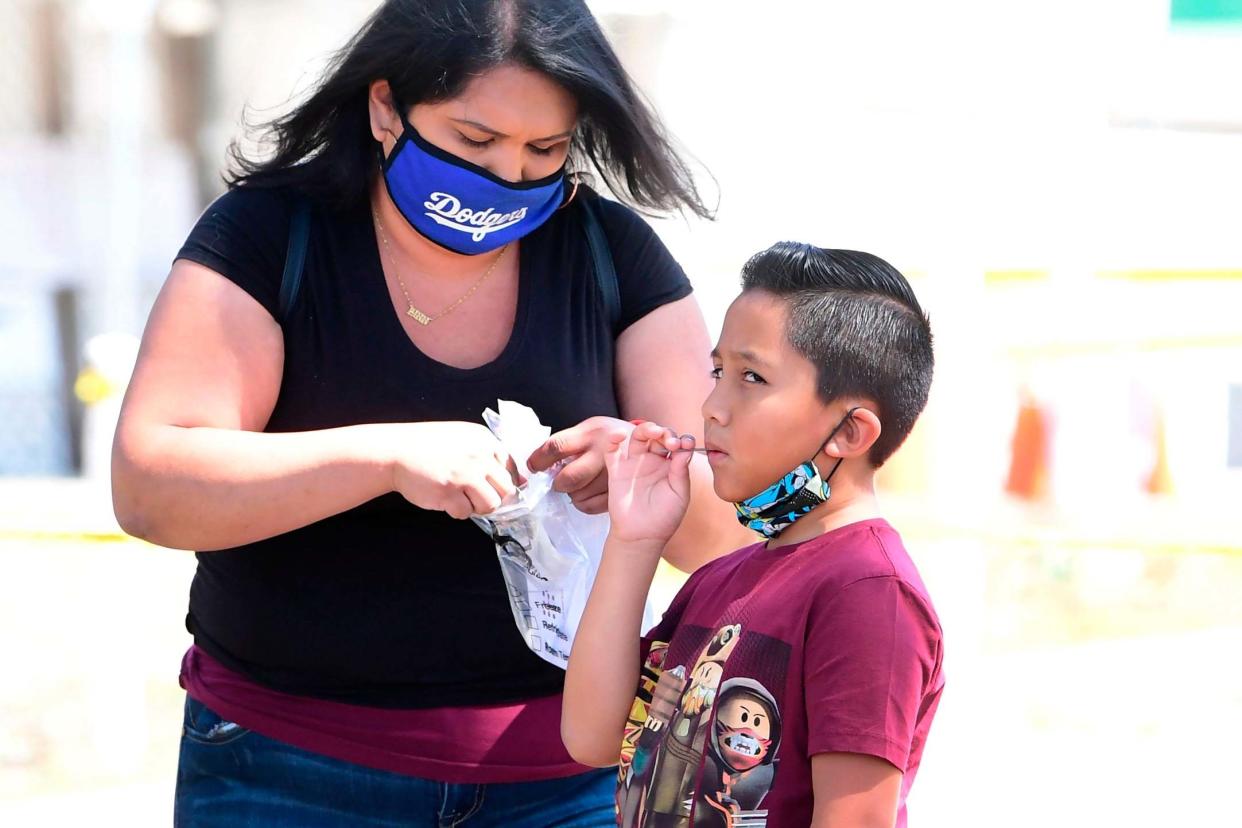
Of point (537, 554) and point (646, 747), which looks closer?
point (646, 747)

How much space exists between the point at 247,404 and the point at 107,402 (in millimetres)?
3573

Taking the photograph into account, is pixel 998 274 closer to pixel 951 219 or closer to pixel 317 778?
pixel 951 219

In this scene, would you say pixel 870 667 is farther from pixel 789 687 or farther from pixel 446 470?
pixel 446 470

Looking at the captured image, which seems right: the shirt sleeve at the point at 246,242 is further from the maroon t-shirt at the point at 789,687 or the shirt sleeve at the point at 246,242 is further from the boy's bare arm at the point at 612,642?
the maroon t-shirt at the point at 789,687

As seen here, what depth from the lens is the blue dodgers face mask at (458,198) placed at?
6.13 ft

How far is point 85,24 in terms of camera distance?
7230mm

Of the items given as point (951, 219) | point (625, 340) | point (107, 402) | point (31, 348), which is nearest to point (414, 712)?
point (625, 340)

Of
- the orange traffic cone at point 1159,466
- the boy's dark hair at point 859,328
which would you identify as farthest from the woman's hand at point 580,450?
the orange traffic cone at point 1159,466

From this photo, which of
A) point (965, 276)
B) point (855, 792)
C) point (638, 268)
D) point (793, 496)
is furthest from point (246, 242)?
point (965, 276)

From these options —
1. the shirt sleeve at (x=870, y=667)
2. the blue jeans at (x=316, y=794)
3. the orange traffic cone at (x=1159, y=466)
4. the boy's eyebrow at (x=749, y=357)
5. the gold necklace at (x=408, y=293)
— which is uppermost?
the gold necklace at (x=408, y=293)

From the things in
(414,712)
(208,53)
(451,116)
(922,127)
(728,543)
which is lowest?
(414,712)

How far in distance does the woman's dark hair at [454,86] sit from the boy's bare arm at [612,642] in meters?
0.62

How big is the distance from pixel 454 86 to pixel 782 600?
0.78 meters

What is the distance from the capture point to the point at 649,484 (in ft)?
5.58
